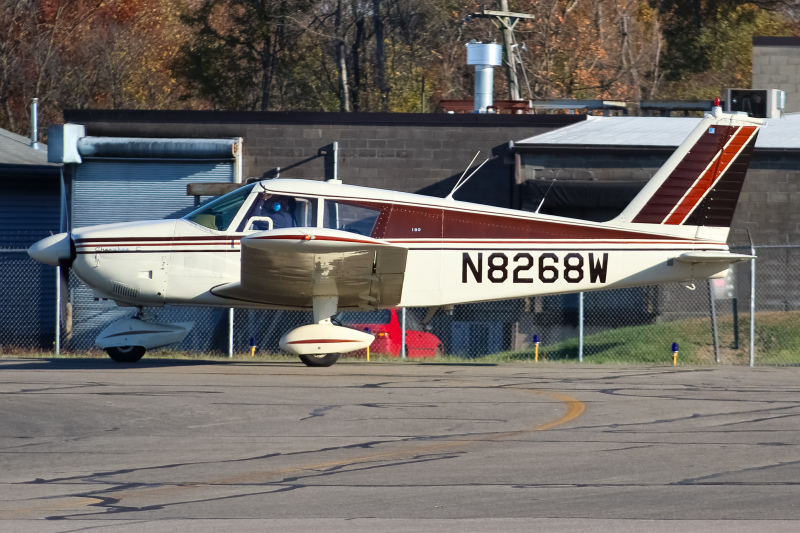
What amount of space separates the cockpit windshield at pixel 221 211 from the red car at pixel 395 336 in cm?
406

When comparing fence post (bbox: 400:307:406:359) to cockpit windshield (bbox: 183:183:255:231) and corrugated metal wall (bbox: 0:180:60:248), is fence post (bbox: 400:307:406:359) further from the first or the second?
corrugated metal wall (bbox: 0:180:60:248)

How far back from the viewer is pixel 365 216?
13.1 metres

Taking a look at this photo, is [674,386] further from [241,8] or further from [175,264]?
[241,8]

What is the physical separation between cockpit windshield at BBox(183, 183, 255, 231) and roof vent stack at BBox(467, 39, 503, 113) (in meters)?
10.3

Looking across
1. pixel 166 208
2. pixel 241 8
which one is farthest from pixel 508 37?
pixel 241 8

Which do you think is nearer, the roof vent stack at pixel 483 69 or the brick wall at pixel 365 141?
the brick wall at pixel 365 141

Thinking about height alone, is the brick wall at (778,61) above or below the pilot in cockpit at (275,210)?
above

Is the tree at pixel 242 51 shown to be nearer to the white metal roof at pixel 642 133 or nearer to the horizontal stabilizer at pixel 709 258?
the white metal roof at pixel 642 133

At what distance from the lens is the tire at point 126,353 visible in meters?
13.9

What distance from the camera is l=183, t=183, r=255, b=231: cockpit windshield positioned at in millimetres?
13109

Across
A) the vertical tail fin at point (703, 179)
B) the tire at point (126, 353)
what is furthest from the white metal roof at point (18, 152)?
the vertical tail fin at point (703, 179)

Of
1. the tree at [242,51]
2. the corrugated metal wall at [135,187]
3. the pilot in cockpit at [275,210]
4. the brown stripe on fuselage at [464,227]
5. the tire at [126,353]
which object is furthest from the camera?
the tree at [242,51]

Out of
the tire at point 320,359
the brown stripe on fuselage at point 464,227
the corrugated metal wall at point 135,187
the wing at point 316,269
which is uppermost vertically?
the corrugated metal wall at point 135,187

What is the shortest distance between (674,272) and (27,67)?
1406 inches
